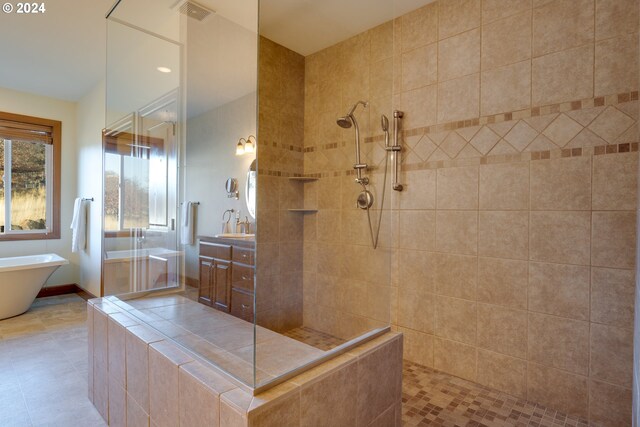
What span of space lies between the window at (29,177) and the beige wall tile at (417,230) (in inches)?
180

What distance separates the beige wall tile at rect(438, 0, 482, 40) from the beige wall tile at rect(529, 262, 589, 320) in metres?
1.55

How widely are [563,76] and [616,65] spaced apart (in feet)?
0.71

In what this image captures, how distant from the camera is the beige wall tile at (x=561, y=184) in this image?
177 centimetres

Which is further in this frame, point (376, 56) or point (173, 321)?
point (376, 56)

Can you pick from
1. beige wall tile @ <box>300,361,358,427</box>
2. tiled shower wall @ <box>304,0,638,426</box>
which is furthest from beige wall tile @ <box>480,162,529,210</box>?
beige wall tile @ <box>300,361,358,427</box>

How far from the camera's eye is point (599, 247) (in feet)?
5.70

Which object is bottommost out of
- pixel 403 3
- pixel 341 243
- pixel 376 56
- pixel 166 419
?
pixel 166 419

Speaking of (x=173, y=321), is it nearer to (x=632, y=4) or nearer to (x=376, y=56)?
(x=376, y=56)

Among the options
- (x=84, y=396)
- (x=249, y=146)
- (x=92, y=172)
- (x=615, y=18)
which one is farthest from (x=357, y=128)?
(x=92, y=172)

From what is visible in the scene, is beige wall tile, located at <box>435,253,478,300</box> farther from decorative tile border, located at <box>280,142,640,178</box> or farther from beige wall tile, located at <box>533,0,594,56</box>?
beige wall tile, located at <box>533,0,594,56</box>

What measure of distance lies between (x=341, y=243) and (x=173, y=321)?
0.92m

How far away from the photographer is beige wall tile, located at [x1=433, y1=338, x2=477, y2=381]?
2.17 m

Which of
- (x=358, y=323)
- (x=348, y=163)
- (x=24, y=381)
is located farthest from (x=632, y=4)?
(x=24, y=381)

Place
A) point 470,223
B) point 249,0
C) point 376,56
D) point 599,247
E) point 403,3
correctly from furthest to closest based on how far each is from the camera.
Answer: point 403,3 < point 470,223 < point 376,56 < point 599,247 < point 249,0
